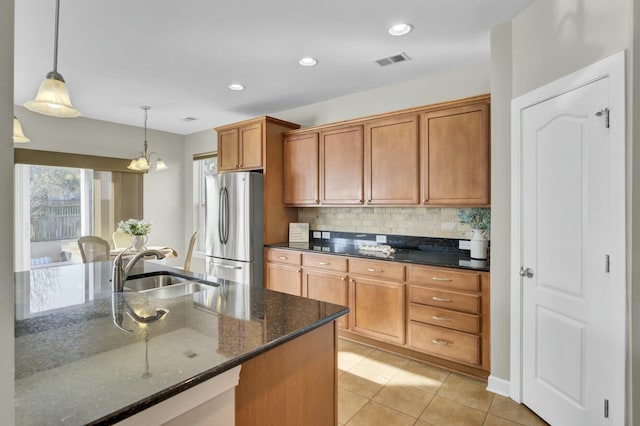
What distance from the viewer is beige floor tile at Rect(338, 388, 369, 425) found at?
2.22 meters

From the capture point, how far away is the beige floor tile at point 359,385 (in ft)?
8.24

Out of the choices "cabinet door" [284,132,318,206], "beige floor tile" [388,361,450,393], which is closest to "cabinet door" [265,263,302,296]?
"cabinet door" [284,132,318,206]

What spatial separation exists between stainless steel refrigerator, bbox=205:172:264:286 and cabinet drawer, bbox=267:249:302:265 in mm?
140

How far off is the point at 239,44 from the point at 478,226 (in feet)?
8.35

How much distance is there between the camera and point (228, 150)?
452cm

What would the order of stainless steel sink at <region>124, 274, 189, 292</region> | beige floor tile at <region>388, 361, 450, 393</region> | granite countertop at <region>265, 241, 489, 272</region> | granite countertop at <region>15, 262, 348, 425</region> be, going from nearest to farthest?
granite countertop at <region>15, 262, 348, 425</region> < stainless steel sink at <region>124, 274, 189, 292</region> < beige floor tile at <region>388, 361, 450, 393</region> < granite countertop at <region>265, 241, 489, 272</region>

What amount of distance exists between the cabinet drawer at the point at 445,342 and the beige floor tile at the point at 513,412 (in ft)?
1.00

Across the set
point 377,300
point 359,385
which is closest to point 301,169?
point 377,300

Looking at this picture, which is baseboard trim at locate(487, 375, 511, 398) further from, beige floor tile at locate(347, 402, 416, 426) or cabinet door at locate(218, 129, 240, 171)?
cabinet door at locate(218, 129, 240, 171)

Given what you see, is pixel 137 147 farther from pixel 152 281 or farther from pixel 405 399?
pixel 405 399

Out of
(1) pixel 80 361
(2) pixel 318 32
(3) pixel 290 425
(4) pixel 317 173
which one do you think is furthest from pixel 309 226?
(1) pixel 80 361

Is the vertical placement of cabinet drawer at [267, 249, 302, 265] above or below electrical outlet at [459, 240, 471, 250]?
below

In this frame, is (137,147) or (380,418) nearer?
(380,418)

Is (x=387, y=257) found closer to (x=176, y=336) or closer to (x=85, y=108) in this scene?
(x=176, y=336)
